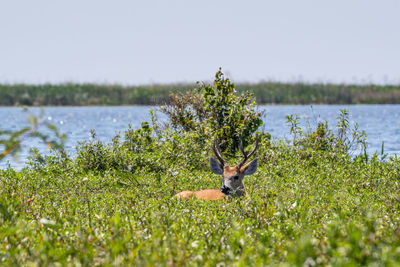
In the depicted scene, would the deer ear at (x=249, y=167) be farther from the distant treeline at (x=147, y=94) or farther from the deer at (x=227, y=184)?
the distant treeline at (x=147, y=94)

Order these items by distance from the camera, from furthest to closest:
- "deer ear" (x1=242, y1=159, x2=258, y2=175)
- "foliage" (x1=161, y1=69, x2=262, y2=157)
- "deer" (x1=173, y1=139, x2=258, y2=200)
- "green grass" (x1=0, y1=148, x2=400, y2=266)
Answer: "foliage" (x1=161, y1=69, x2=262, y2=157)
"deer ear" (x1=242, y1=159, x2=258, y2=175)
"deer" (x1=173, y1=139, x2=258, y2=200)
"green grass" (x1=0, y1=148, x2=400, y2=266)

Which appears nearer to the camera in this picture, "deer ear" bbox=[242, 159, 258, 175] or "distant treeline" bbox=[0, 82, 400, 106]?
"deer ear" bbox=[242, 159, 258, 175]

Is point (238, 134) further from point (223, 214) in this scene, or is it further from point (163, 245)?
point (163, 245)

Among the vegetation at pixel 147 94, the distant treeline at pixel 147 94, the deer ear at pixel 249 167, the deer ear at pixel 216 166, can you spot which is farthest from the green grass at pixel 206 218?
the distant treeline at pixel 147 94

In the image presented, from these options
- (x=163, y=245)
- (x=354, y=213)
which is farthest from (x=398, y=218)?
(x=163, y=245)

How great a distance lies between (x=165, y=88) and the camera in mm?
68625

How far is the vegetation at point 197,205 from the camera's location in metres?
4.22

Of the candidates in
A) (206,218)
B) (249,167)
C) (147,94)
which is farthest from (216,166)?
(147,94)

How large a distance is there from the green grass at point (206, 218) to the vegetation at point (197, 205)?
0.02 meters

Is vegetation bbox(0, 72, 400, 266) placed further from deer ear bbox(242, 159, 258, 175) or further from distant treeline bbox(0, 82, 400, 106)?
distant treeline bbox(0, 82, 400, 106)

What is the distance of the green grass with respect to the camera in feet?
13.5

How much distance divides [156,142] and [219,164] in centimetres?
498

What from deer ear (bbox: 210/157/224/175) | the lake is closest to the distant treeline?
the lake

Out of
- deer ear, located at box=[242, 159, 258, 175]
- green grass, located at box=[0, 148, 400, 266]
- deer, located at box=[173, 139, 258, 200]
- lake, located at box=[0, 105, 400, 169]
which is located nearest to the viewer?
green grass, located at box=[0, 148, 400, 266]
